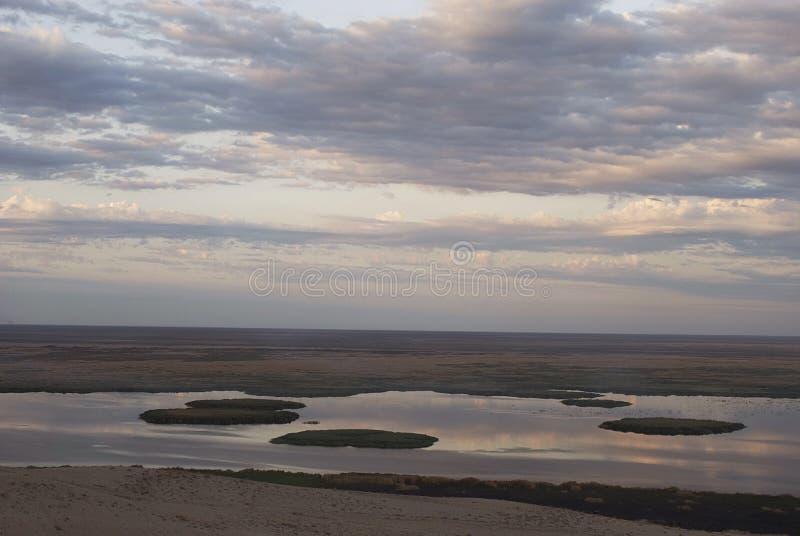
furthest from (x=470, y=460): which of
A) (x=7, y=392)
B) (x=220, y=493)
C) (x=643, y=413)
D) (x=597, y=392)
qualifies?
(x=7, y=392)

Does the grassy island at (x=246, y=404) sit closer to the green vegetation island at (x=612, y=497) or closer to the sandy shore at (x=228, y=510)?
the green vegetation island at (x=612, y=497)

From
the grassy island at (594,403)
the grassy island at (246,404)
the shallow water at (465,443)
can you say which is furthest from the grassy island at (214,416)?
the grassy island at (594,403)

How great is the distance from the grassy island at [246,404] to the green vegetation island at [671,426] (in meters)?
25.9

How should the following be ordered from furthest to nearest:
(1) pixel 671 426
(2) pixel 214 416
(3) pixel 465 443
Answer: (2) pixel 214 416
(1) pixel 671 426
(3) pixel 465 443

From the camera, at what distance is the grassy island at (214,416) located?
5734 centimetres

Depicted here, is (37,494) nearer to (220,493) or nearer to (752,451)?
(220,493)

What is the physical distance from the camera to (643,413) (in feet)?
215

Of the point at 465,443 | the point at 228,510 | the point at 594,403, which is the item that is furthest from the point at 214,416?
the point at 594,403

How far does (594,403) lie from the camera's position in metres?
72.7

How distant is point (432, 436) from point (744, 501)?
22.2m

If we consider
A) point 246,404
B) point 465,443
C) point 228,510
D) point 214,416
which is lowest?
point 246,404

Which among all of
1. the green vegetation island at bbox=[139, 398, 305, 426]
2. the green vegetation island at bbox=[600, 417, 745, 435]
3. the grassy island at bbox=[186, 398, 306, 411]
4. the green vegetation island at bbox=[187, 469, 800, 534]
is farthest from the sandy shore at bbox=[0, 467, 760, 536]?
the grassy island at bbox=[186, 398, 306, 411]

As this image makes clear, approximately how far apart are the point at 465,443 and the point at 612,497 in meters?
16.2

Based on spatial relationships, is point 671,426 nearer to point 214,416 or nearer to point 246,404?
point 214,416
